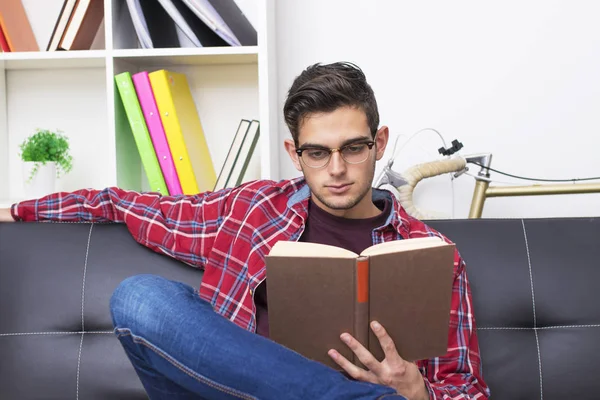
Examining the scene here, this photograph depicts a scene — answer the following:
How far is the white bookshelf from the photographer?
196 cm

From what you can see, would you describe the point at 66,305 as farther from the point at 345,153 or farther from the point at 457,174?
the point at 457,174

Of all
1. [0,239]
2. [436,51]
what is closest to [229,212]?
[0,239]

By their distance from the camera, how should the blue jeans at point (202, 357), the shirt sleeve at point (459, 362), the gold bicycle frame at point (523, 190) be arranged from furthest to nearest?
the gold bicycle frame at point (523, 190)
the shirt sleeve at point (459, 362)
the blue jeans at point (202, 357)

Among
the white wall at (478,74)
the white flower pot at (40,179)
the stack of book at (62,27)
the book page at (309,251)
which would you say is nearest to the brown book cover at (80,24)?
the stack of book at (62,27)

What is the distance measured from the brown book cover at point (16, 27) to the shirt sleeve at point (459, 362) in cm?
144

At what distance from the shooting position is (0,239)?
1551 millimetres

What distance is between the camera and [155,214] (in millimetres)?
1511

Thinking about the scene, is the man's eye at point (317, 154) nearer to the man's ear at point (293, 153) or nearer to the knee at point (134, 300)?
the man's ear at point (293, 153)

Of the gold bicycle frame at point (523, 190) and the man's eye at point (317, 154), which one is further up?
the man's eye at point (317, 154)

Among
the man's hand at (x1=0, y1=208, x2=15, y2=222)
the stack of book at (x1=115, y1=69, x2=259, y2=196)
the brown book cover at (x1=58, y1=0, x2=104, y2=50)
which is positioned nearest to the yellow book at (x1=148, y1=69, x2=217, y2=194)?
the stack of book at (x1=115, y1=69, x2=259, y2=196)

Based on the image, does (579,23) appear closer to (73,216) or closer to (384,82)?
(384,82)

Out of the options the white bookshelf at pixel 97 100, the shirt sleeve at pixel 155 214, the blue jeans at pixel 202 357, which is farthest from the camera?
the white bookshelf at pixel 97 100

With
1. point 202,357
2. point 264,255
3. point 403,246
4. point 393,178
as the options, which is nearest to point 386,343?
point 403,246

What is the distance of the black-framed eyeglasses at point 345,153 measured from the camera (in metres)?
1.34
